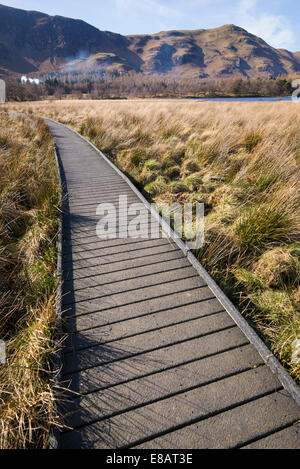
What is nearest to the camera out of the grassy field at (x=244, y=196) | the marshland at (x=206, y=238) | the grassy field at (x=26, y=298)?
the grassy field at (x=26, y=298)

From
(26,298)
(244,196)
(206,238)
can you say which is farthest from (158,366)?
(244,196)

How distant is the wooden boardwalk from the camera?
179 cm

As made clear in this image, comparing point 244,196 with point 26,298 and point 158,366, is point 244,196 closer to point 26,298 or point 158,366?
point 158,366

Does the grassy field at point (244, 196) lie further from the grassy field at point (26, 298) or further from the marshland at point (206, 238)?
the grassy field at point (26, 298)

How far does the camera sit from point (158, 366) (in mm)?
2213

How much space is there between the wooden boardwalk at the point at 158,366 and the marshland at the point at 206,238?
0.89 ft

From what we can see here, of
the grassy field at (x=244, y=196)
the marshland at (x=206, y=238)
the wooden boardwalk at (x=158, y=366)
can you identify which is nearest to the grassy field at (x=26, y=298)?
the marshland at (x=206, y=238)

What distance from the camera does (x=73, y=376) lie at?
83.7 inches

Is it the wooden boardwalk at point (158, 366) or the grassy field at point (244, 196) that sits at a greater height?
the grassy field at point (244, 196)

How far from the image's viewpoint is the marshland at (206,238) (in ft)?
6.89

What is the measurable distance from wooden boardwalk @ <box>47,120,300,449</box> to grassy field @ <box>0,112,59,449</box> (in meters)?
0.20

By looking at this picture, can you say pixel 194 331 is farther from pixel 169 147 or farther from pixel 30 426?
pixel 169 147

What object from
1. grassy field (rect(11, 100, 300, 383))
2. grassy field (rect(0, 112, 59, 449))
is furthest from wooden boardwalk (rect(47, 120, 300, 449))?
grassy field (rect(11, 100, 300, 383))
